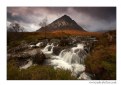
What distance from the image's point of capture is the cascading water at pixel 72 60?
282 centimetres

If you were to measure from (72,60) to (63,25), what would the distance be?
1.38 ft

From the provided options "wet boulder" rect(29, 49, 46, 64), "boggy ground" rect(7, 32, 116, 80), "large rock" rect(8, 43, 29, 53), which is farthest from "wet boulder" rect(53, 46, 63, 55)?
"large rock" rect(8, 43, 29, 53)

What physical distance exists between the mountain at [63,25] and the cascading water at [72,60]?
0.24 m

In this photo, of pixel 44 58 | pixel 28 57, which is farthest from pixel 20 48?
pixel 44 58

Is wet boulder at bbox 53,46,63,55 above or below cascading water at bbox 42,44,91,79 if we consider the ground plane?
above

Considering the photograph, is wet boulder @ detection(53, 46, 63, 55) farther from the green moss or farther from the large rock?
the large rock

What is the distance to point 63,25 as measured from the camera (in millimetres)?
2877

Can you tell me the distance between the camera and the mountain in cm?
285

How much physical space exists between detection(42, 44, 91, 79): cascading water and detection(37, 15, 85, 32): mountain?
0.24m

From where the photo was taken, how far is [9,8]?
2.89m

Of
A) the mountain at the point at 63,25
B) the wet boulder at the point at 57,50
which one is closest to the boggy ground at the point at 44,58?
the wet boulder at the point at 57,50

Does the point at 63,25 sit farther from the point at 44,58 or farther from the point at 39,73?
the point at 39,73

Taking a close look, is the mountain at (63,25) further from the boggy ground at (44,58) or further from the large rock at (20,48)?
the large rock at (20,48)

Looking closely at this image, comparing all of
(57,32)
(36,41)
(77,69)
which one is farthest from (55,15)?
(77,69)
